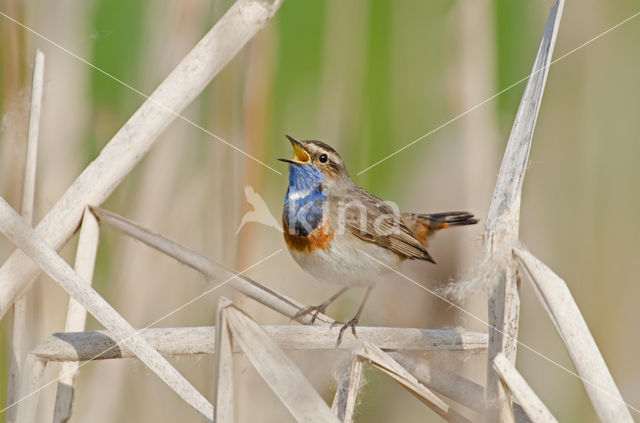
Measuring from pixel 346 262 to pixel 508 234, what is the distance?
124cm

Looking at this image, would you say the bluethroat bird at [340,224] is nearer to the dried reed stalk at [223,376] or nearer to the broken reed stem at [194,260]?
the broken reed stem at [194,260]

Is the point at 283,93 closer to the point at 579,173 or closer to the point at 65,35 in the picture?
the point at 65,35

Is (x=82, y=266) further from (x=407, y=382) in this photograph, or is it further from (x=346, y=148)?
(x=346, y=148)

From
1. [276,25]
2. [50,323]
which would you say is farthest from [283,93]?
[50,323]

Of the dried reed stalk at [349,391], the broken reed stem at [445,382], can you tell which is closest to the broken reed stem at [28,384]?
the dried reed stalk at [349,391]

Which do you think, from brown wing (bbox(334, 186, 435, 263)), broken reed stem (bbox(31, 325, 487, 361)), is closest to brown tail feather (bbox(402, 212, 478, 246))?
brown wing (bbox(334, 186, 435, 263))

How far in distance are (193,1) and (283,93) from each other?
57 cm

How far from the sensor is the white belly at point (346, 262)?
10.5 feet

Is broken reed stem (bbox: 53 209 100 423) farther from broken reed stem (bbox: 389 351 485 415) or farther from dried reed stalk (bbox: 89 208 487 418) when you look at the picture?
broken reed stem (bbox: 389 351 485 415)

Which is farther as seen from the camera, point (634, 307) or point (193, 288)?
point (634, 307)

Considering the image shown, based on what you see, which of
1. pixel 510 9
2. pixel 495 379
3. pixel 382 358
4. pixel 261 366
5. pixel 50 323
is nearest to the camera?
pixel 261 366

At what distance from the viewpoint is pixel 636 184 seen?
353 cm

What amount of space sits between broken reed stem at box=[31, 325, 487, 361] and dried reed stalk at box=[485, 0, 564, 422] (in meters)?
0.44

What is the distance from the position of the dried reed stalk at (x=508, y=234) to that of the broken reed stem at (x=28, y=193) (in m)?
1.60
